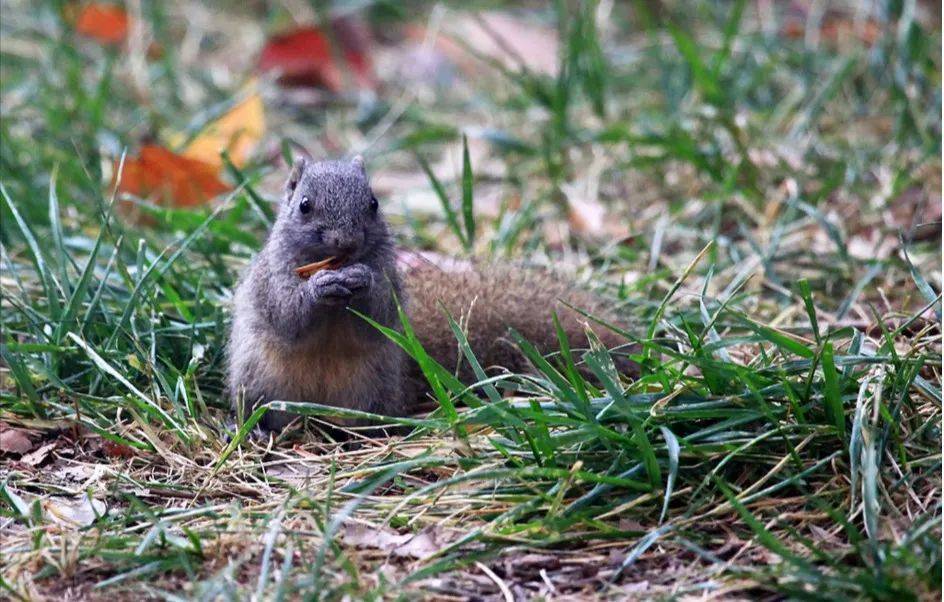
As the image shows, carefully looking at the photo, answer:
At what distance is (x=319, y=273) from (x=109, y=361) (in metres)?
0.75

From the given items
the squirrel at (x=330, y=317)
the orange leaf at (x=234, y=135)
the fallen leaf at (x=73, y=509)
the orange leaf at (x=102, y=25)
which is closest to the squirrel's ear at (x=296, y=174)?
the squirrel at (x=330, y=317)

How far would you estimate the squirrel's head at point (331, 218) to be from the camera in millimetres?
3871

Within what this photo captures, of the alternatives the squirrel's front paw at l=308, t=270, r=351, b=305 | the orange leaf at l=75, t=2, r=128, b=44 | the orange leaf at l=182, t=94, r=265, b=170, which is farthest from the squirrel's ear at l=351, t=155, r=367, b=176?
the orange leaf at l=75, t=2, r=128, b=44

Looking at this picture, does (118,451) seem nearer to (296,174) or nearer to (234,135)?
(296,174)

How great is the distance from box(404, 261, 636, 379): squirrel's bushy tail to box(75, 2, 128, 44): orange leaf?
4520 mm

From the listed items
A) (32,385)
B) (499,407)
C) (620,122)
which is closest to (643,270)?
(620,122)

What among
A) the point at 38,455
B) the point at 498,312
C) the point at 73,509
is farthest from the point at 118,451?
the point at 498,312

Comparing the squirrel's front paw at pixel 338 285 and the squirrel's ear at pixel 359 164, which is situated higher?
the squirrel's ear at pixel 359 164

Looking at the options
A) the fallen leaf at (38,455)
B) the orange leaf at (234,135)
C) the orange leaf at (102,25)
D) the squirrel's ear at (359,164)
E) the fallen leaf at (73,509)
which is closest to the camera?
the fallen leaf at (73,509)

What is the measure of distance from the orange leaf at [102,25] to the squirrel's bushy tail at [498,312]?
452cm

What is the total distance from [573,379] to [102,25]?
5.86 meters

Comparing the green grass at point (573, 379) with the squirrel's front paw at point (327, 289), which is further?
the squirrel's front paw at point (327, 289)

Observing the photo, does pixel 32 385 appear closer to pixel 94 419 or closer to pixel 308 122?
pixel 94 419

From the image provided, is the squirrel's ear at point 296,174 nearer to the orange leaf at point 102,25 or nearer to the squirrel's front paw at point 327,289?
the squirrel's front paw at point 327,289
